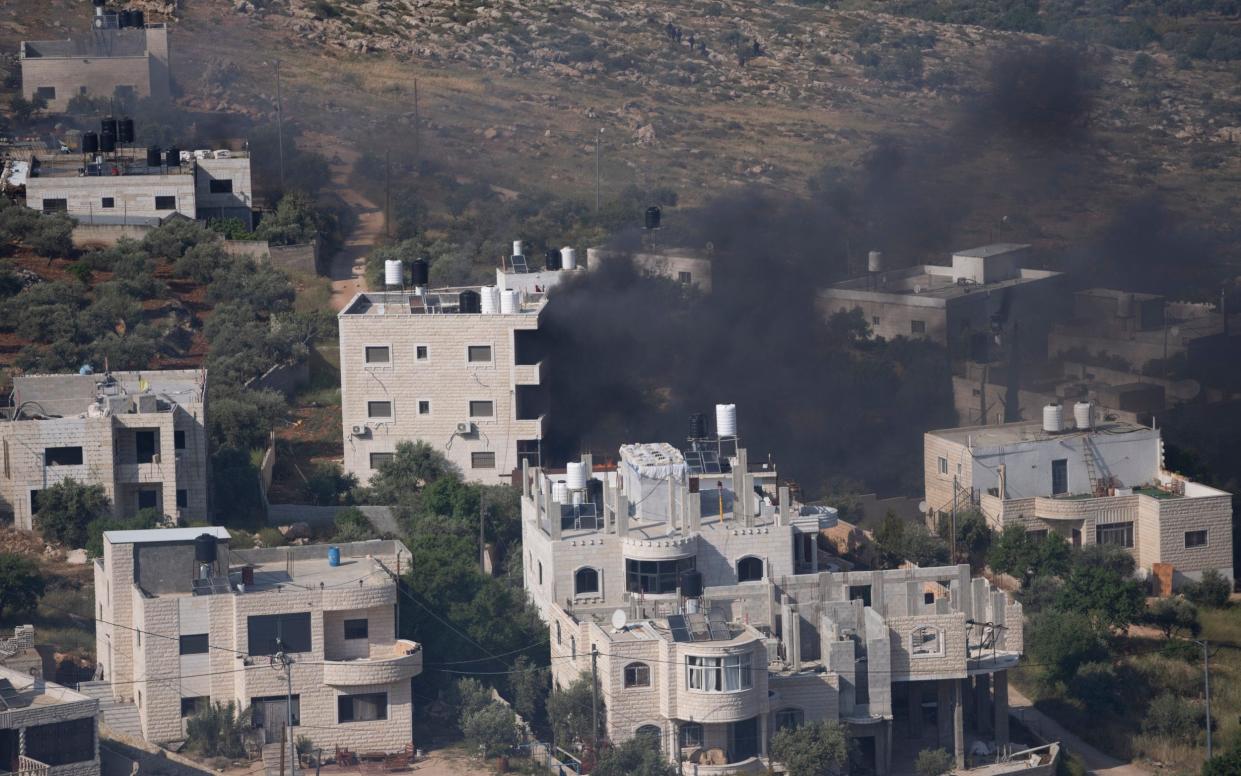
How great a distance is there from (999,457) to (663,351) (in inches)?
500

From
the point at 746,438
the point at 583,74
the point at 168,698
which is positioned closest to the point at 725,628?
the point at 168,698

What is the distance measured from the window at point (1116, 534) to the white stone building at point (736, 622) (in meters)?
8.43

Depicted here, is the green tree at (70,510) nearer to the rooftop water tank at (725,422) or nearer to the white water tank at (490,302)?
the white water tank at (490,302)

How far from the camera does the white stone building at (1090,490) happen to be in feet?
200

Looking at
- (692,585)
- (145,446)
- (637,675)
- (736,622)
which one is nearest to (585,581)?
(692,585)

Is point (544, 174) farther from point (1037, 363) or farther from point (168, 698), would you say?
point (168, 698)

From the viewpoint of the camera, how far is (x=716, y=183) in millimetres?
111562

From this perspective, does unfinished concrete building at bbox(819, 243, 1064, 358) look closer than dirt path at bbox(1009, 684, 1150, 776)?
No

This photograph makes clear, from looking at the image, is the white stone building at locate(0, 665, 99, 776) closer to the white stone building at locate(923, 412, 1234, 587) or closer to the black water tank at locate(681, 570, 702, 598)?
the black water tank at locate(681, 570, 702, 598)

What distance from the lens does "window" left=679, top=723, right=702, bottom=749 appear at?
155 feet

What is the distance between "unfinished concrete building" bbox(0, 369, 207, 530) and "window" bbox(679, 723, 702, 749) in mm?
15306

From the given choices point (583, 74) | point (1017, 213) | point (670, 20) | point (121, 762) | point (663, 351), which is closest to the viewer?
point (121, 762)

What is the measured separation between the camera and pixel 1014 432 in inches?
2511

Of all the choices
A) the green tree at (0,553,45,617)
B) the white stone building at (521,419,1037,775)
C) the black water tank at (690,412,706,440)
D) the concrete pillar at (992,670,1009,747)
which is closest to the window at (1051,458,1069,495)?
the white stone building at (521,419,1037,775)
